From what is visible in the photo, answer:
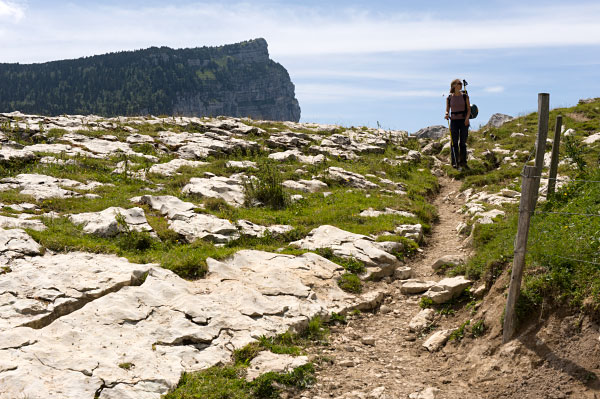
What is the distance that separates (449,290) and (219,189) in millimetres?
9831

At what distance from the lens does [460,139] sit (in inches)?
842

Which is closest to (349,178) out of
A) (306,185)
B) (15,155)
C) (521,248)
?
(306,185)

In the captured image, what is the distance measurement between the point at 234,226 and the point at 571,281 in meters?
8.77

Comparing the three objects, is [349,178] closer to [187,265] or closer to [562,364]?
[187,265]

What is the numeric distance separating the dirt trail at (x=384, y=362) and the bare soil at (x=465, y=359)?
0.02 metres

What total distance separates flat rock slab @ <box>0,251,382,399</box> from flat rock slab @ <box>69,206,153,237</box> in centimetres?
235

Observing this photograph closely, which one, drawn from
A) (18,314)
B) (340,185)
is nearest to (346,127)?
(340,185)

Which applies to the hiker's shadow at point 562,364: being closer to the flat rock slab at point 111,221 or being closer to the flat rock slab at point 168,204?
the flat rock slab at point 111,221

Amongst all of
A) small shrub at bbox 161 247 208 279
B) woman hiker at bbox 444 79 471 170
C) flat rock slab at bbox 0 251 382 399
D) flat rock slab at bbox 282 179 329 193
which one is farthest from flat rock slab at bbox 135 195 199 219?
woman hiker at bbox 444 79 471 170

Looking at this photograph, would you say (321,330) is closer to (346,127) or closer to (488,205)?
(488,205)

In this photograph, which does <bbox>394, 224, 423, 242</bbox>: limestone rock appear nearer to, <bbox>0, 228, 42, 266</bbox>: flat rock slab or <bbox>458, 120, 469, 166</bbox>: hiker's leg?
<bbox>458, 120, 469, 166</bbox>: hiker's leg

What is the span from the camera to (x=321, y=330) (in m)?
8.72

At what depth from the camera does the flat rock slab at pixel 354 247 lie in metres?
11.7

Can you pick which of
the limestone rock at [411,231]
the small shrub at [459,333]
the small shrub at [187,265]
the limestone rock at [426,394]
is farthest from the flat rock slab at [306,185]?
the limestone rock at [426,394]
